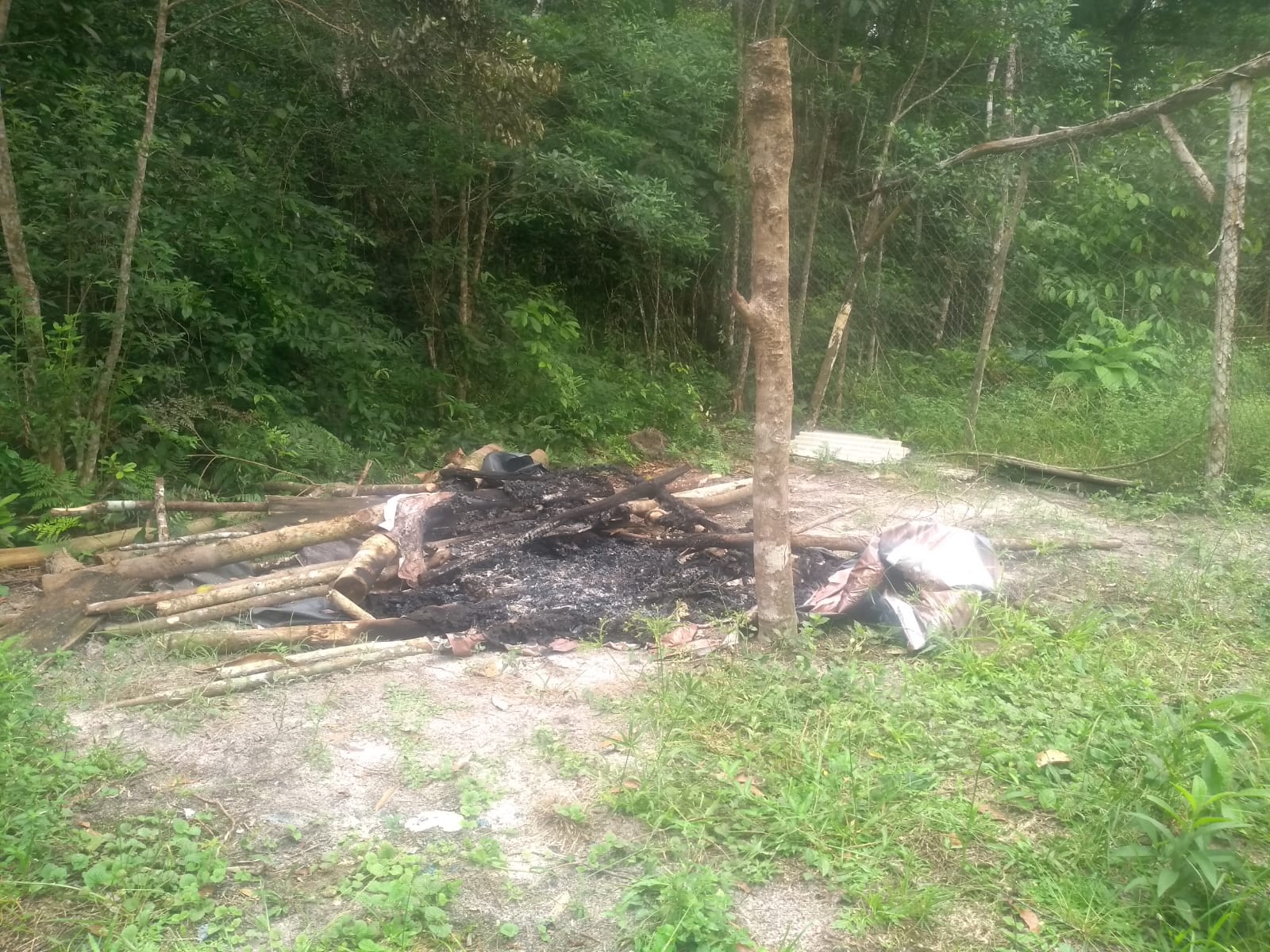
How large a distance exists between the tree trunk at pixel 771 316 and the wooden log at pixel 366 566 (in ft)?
6.23

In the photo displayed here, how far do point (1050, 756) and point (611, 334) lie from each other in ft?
26.1

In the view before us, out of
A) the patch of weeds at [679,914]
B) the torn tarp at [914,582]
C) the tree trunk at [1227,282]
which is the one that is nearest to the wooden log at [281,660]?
the patch of weeds at [679,914]

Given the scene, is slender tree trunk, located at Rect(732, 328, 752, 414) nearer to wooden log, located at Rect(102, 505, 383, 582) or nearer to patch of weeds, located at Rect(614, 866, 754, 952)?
wooden log, located at Rect(102, 505, 383, 582)

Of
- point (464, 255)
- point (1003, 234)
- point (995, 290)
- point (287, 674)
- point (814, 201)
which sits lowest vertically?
point (287, 674)

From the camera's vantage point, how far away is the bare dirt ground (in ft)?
7.97

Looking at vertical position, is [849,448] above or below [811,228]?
below

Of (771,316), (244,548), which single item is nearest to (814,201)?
(771,316)

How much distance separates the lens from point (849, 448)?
8.05 m

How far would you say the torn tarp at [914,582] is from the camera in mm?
4051

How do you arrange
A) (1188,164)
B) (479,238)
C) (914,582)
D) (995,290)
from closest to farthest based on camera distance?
1. (914,582)
2. (1188,164)
3. (995,290)
4. (479,238)

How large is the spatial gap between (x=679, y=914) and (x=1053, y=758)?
1.47 m

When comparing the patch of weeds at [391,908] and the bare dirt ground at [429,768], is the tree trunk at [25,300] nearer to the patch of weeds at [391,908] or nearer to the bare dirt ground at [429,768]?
the bare dirt ground at [429,768]

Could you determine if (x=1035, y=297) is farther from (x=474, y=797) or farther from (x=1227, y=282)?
(x=474, y=797)

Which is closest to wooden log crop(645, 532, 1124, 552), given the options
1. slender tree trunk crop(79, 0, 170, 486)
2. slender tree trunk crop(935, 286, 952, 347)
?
slender tree trunk crop(79, 0, 170, 486)
